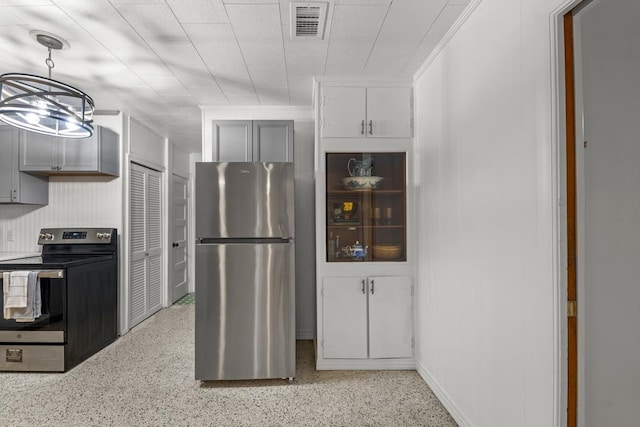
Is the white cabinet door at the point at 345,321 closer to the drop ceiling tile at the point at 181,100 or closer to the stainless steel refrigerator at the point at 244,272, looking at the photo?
the stainless steel refrigerator at the point at 244,272

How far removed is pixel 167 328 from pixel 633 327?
4.02 meters

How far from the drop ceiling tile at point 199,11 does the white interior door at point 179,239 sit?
3.50 m

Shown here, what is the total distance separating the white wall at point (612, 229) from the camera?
139 cm

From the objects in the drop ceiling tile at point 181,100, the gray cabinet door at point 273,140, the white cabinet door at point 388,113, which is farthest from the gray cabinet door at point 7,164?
the white cabinet door at point 388,113

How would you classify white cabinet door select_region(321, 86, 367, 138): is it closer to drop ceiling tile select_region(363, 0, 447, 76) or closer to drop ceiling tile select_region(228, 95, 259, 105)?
drop ceiling tile select_region(363, 0, 447, 76)

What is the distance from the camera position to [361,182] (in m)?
2.91

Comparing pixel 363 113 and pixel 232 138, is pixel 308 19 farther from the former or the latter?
pixel 232 138

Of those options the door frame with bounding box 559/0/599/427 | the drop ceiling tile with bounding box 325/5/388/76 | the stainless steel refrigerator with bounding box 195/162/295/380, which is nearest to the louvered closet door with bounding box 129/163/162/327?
the stainless steel refrigerator with bounding box 195/162/295/380

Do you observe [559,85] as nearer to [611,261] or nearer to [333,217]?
[611,261]

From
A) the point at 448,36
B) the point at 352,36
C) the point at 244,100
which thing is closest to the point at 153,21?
the point at 352,36

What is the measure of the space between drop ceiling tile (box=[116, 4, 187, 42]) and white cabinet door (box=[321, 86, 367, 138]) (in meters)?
1.17

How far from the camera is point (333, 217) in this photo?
9.55 feet

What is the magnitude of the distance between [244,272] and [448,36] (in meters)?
2.11

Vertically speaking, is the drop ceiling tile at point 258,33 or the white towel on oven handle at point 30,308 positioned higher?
the drop ceiling tile at point 258,33
